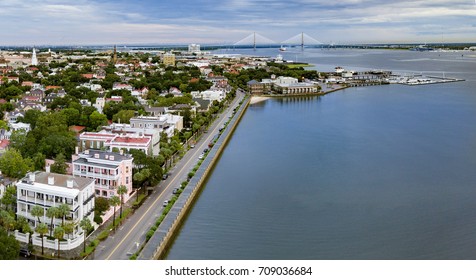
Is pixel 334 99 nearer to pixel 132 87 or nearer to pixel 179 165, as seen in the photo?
pixel 132 87

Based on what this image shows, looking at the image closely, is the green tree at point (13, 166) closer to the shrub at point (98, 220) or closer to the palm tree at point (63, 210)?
the shrub at point (98, 220)

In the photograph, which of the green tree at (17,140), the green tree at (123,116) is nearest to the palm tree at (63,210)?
the green tree at (17,140)

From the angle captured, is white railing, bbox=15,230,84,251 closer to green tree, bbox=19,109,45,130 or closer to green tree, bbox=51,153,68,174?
green tree, bbox=51,153,68,174

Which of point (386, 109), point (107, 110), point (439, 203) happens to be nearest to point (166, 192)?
point (439, 203)

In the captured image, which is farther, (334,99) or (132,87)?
(334,99)

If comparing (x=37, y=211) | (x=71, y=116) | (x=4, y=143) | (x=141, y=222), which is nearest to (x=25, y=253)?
(x=37, y=211)

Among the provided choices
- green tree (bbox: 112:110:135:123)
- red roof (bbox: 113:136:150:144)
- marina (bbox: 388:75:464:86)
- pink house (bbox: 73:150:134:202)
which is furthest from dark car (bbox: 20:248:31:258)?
marina (bbox: 388:75:464:86)
